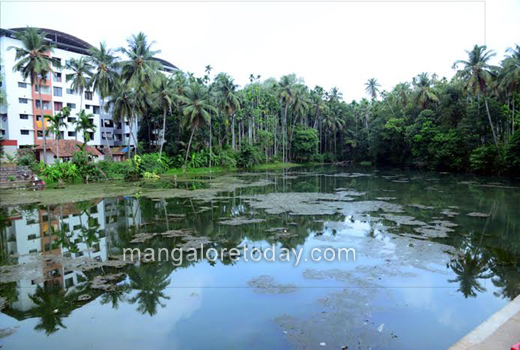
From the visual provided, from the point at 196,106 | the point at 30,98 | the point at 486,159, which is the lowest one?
the point at 486,159

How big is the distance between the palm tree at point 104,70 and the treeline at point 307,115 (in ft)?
0.32

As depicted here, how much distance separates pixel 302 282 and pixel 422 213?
10.3 metres

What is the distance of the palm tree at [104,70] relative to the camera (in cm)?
3559

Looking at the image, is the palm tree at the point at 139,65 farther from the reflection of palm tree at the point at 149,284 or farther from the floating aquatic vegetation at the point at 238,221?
the reflection of palm tree at the point at 149,284

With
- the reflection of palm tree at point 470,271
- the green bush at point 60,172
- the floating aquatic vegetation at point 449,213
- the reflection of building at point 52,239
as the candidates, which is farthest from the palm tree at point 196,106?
the reflection of palm tree at point 470,271

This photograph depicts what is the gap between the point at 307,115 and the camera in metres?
70.0

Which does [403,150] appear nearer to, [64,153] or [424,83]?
[424,83]

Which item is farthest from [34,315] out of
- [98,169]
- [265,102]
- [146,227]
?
[265,102]

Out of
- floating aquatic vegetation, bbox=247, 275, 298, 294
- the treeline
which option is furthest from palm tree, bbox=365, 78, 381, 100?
floating aquatic vegetation, bbox=247, 275, 298, 294

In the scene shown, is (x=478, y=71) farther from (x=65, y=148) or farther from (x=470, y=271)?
(x=65, y=148)

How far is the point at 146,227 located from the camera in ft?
46.9

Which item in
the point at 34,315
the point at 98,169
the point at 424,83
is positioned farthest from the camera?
the point at 424,83

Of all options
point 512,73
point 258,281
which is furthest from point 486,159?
point 258,281

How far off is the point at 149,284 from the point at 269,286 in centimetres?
281
